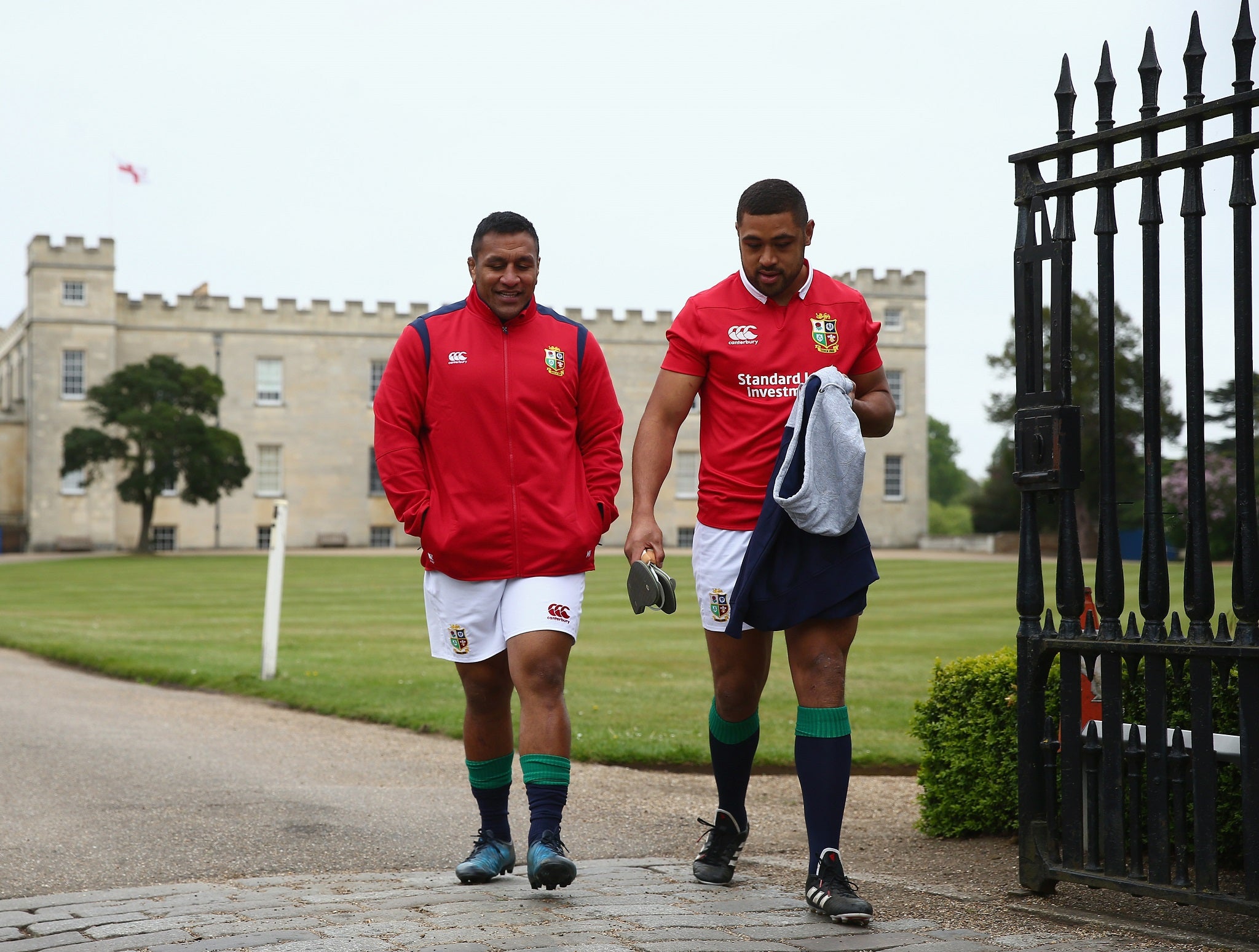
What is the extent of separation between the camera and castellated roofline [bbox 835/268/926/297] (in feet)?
189

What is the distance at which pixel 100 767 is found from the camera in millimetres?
6957

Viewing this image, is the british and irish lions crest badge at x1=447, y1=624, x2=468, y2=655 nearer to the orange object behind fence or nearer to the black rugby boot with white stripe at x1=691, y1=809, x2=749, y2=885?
the black rugby boot with white stripe at x1=691, y1=809, x2=749, y2=885

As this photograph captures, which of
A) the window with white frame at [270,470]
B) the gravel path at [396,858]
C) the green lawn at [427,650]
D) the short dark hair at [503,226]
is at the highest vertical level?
the window with white frame at [270,470]

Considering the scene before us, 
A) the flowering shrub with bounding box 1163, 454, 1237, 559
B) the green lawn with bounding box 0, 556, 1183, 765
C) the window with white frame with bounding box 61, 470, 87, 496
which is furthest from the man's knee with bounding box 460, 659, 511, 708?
the window with white frame with bounding box 61, 470, 87, 496

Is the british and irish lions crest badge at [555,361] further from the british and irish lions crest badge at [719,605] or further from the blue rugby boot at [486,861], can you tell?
the blue rugby boot at [486,861]

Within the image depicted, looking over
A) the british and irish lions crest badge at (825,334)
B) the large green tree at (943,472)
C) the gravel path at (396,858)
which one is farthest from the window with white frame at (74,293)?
the large green tree at (943,472)

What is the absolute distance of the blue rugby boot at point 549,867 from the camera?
4.03 metres

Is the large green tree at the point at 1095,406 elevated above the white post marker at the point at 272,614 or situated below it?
above

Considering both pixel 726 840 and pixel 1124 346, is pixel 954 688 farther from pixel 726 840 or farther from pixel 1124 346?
pixel 1124 346

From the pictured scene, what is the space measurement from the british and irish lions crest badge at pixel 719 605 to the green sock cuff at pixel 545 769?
646 millimetres

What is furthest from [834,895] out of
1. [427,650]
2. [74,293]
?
[74,293]

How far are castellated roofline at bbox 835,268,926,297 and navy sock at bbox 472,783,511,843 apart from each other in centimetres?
5425

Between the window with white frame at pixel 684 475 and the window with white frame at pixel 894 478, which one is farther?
the window with white frame at pixel 894 478

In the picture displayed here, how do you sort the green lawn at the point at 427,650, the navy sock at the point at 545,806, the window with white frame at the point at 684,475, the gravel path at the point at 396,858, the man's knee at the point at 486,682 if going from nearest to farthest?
1. the gravel path at the point at 396,858
2. the navy sock at the point at 545,806
3. the man's knee at the point at 486,682
4. the green lawn at the point at 427,650
5. the window with white frame at the point at 684,475
